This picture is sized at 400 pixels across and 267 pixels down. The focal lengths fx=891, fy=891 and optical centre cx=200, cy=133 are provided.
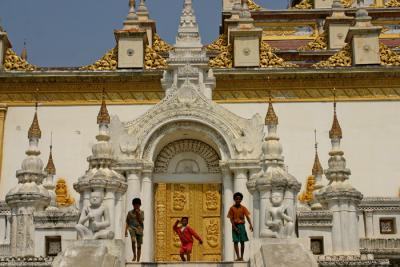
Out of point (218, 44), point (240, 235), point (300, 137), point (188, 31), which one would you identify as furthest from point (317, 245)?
point (218, 44)

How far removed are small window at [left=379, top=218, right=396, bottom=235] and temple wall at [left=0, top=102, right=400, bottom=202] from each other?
5123 mm

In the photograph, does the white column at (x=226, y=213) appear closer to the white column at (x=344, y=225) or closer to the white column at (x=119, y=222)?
the white column at (x=119, y=222)

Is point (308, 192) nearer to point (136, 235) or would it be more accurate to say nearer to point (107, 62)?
point (136, 235)

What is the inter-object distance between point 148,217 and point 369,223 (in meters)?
4.94

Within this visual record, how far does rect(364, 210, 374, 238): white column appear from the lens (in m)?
19.8

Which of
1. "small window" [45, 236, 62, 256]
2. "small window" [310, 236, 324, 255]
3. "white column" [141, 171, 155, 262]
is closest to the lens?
"small window" [45, 236, 62, 256]

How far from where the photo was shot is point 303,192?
2366cm

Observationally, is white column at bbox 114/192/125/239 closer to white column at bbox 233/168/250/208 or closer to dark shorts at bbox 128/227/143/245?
dark shorts at bbox 128/227/143/245

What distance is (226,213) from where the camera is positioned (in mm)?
19625

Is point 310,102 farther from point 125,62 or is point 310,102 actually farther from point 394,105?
point 125,62

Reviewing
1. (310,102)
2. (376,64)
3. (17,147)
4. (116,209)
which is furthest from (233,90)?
(116,209)

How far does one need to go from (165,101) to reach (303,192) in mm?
5529

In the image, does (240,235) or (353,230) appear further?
(353,230)

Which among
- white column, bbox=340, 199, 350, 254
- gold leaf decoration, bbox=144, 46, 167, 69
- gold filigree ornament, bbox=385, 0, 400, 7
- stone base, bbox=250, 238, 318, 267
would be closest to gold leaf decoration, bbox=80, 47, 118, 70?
gold leaf decoration, bbox=144, 46, 167, 69
